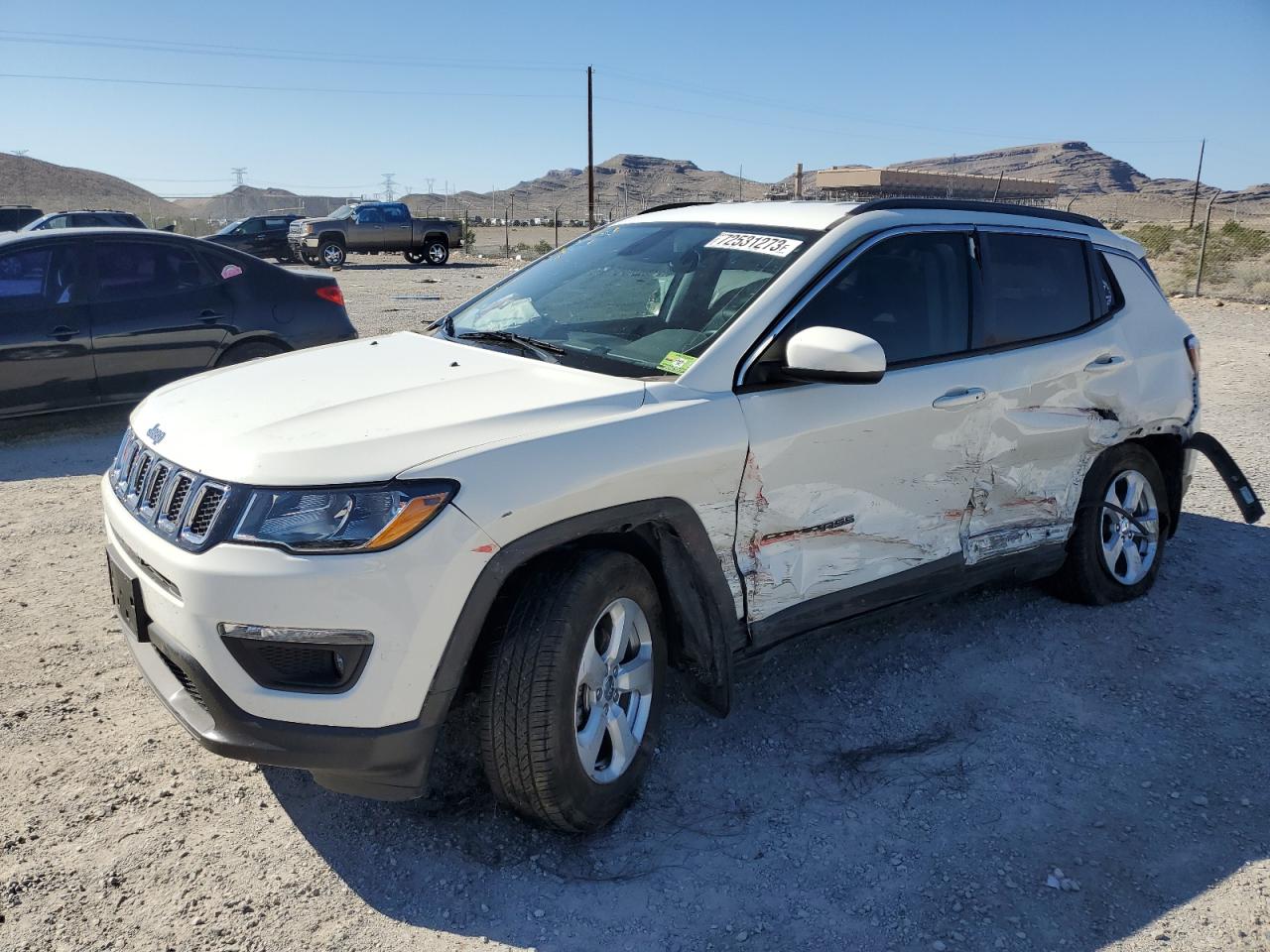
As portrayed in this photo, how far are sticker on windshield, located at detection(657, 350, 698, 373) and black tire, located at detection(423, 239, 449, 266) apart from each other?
95.0ft

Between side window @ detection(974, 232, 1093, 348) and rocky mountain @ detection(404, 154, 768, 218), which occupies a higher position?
rocky mountain @ detection(404, 154, 768, 218)

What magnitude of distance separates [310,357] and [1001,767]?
9.39ft

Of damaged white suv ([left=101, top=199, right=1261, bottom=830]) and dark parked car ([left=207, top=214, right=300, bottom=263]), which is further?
dark parked car ([left=207, top=214, right=300, bottom=263])

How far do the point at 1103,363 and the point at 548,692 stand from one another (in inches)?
121

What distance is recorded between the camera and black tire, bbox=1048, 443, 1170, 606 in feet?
14.8

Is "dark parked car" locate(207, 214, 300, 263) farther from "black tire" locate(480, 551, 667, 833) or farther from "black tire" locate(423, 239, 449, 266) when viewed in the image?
"black tire" locate(480, 551, 667, 833)

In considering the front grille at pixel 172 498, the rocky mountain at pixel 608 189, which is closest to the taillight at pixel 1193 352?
the front grille at pixel 172 498

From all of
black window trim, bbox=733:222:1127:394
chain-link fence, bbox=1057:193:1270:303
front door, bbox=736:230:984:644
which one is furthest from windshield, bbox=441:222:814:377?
chain-link fence, bbox=1057:193:1270:303

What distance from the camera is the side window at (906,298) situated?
11.5 ft

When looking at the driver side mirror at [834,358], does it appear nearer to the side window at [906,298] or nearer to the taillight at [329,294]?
the side window at [906,298]

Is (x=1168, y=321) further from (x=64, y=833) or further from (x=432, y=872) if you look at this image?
(x=64, y=833)

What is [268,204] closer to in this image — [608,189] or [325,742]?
[608,189]

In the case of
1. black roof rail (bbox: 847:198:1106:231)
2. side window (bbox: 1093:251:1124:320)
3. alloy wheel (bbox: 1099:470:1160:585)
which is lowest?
alloy wheel (bbox: 1099:470:1160:585)

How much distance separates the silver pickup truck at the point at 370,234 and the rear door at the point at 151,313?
2280cm
